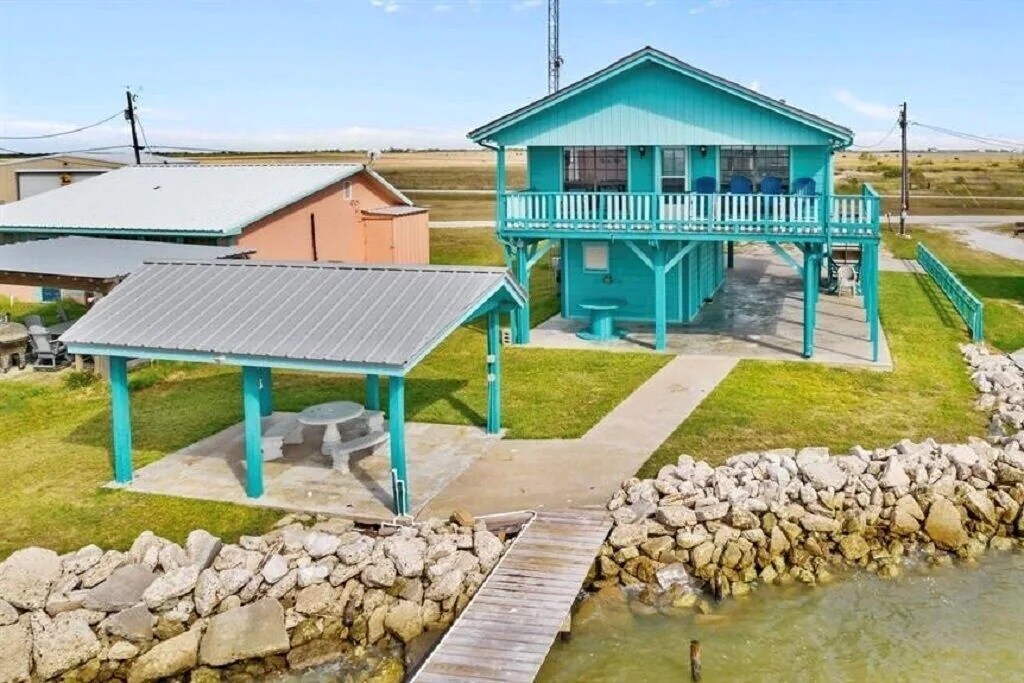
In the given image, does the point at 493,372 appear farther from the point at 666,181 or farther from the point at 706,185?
the point at 666,181

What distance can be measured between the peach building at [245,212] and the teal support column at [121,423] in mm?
12998

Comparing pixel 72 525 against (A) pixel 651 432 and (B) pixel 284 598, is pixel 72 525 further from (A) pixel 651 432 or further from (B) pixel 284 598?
(A) pixel 651 432

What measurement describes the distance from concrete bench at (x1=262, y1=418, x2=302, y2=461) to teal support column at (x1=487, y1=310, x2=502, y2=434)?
128 inches

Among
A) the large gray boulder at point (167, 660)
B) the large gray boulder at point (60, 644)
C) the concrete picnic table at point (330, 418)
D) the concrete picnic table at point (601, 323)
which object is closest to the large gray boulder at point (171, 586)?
the large gray boulder at point (167, 660)

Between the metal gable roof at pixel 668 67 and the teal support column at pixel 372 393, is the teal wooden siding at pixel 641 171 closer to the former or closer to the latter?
the metal gable roof at pixel 668 67

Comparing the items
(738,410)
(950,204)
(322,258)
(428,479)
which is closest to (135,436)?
(428,479)

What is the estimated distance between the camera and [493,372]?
16.8 meters

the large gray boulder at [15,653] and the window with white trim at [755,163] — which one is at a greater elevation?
the window with white trim at [755,163]

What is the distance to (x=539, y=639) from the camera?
10891 millimetres

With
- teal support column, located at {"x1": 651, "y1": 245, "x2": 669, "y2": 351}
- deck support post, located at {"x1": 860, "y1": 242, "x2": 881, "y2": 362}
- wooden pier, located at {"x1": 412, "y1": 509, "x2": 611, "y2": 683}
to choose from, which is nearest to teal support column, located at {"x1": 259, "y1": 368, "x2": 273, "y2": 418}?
wooden pier, located at {"x1": 412, "y1": 509, "x2": 611, "y2": 683}

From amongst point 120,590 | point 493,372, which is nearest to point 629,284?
point 493,372

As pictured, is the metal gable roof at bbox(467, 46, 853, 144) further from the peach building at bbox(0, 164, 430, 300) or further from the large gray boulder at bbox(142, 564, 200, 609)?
the large gray boulder at bbox(142, 564, 200, 609)

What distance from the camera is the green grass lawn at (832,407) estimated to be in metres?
16.6

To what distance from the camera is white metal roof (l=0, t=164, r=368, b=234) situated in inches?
1144
